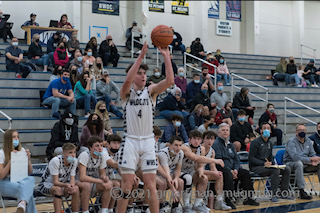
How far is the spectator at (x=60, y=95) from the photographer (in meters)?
10.4

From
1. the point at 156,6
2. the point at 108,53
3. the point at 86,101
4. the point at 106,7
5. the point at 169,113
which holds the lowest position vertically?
the point at 169,113

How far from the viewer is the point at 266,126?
9.23m

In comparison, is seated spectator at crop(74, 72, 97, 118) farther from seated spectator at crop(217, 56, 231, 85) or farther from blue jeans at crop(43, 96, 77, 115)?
seated spectator at crop(217, 56, 231, 85)

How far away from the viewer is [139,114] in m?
5.68

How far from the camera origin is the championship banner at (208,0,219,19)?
21.8m

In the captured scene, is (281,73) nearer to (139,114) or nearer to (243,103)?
(243,103)

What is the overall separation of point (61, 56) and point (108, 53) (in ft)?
5.94

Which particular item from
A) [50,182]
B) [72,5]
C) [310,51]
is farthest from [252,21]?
[50,182]

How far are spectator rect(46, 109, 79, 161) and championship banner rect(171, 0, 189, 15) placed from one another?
12.8 m

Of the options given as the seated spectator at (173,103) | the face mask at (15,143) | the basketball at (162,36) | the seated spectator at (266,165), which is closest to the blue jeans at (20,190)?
the face mask at (15,143)

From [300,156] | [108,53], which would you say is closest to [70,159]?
[300,156]

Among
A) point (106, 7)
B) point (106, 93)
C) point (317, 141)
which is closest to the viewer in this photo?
point (317, 141)

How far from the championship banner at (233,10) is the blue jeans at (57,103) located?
13.4 m

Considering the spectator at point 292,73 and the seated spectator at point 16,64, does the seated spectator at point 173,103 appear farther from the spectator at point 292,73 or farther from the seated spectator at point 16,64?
the spectator at point 292,73
